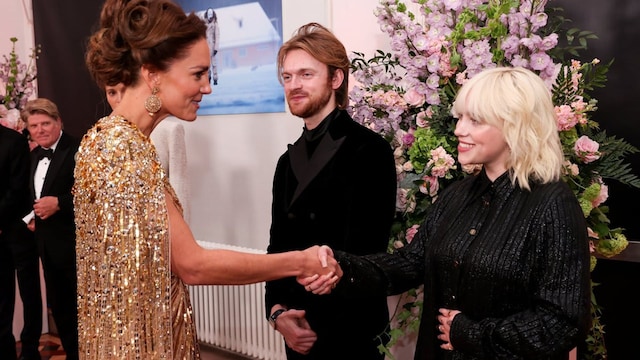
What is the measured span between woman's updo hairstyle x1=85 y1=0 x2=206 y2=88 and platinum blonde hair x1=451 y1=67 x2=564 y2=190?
2.74 ft

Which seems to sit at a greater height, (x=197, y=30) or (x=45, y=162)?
(x=197, y=30)

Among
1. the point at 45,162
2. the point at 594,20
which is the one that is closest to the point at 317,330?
the point at 594,20

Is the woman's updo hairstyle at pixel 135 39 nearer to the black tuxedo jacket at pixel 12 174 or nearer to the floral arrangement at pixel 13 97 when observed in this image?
the black tuxedo jacket at pixel 12 174

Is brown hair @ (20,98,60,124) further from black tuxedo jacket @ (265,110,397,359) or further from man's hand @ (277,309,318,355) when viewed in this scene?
man's hand @ (277,309,318,355)

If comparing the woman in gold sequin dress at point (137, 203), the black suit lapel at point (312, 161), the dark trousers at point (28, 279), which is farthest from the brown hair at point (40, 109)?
the woman in gold sequin dress at point (137, 203)

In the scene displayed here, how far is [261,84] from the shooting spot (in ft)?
13.5

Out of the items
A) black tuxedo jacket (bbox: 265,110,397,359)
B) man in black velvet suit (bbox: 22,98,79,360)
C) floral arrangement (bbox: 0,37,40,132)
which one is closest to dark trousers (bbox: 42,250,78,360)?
man in black velvet suit (bbox: 22,98,79,360)

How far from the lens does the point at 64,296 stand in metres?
4.05

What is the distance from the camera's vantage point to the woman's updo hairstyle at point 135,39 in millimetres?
1672

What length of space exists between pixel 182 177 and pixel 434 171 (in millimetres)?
1838

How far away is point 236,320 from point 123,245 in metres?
2.72

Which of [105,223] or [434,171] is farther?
[434,171]

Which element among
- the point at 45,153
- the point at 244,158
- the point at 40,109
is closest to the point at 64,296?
the point at 45,153

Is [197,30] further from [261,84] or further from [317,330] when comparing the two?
[261,84]
